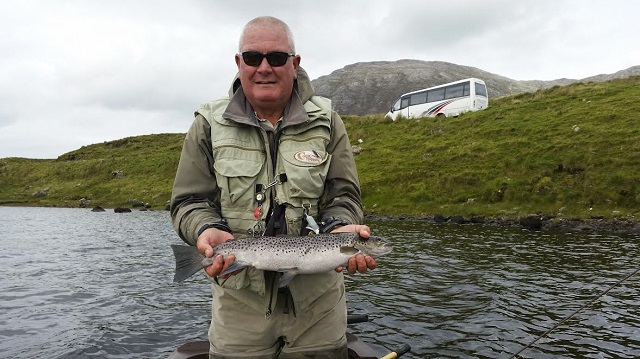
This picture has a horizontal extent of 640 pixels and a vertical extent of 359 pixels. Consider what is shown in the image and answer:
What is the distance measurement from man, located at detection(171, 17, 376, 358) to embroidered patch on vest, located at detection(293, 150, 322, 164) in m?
0.01

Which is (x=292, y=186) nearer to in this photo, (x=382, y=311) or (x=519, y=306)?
(x=382, y=311)

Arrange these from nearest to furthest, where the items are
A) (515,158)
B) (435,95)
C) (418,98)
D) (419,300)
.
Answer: (419,300), (515,158), (435,95), (418,98)

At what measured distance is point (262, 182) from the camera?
4.50 meters

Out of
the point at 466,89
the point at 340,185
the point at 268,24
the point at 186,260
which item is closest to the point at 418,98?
the point at 466,89

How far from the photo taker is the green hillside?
91.6 ft

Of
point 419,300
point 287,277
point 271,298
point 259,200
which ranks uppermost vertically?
point 259,200

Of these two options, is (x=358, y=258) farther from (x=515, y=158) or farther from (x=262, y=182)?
(x=515, y=158)

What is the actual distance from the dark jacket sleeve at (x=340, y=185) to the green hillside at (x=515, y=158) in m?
24.4

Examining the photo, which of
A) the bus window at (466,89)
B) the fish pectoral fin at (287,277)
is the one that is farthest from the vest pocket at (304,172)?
the bus window at (466,89)

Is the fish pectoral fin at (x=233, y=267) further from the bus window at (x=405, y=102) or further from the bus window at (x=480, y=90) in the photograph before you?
the bus window at (x=405, y=102)

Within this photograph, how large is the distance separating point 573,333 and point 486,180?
24.5m

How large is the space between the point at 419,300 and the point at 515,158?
25.1m

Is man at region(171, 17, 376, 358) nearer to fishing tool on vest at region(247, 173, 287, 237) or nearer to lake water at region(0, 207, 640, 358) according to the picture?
fishing tool on vest at region(247, 173, 287, 237)

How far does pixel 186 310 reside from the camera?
1261 centimetres
